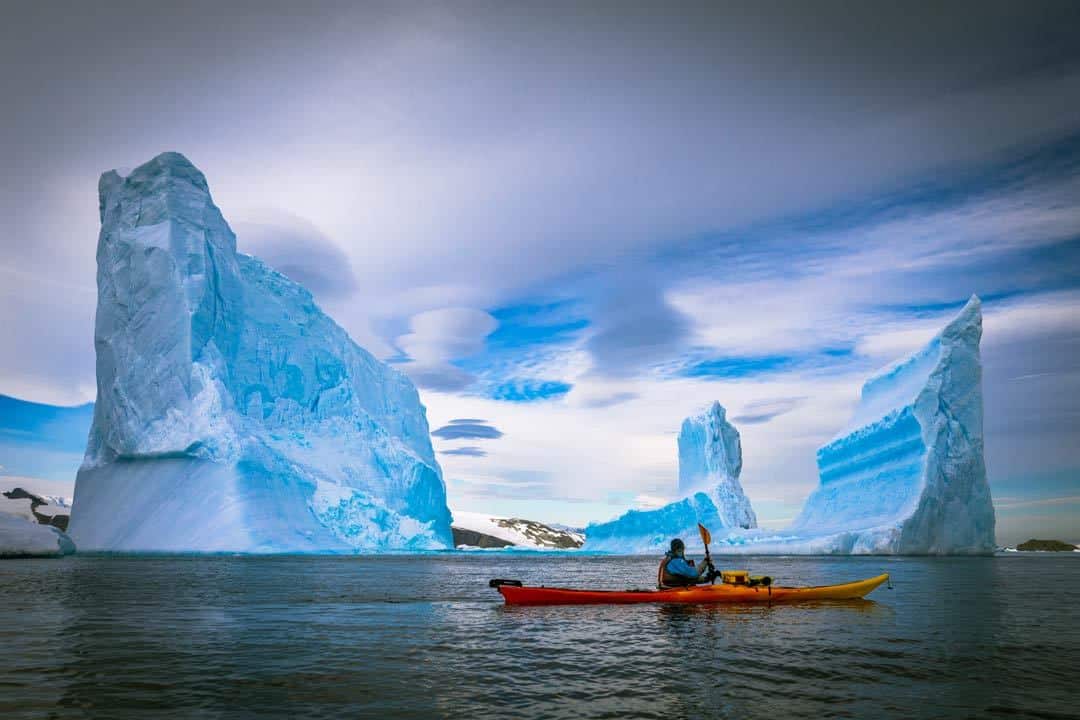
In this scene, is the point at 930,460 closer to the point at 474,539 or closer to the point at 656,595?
the point at 656,595

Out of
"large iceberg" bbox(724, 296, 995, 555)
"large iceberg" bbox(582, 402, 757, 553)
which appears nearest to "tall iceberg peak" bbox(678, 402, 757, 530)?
"large iceberg" bbox(582, 402, 757, 553)

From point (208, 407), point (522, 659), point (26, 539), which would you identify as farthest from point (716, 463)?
point (522, 659)

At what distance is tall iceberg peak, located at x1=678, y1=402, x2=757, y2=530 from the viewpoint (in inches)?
2422

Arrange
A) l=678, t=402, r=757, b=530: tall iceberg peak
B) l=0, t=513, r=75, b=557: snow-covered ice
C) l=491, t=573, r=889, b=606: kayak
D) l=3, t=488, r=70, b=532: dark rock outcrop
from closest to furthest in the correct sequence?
l=491, t=573, r=889, b=606: kayak
l=0, t=513, r=75, b=557: snow-covered ice
l=678, t=402, r=757, b=530: tall iceberg peak
l=3, t=488, r=70, b=532: dark rock outcrop

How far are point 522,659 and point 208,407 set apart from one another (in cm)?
3874

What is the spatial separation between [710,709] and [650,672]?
6.29 feet

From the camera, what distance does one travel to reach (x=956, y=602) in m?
18.0

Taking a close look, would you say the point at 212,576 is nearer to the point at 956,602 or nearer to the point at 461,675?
the point at 461,675

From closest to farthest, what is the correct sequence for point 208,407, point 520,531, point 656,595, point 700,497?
point 656,595 → point 208,407 → point 700,497 → point 520,531

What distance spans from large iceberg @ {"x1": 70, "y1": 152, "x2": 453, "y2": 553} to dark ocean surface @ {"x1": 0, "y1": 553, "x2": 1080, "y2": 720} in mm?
25308

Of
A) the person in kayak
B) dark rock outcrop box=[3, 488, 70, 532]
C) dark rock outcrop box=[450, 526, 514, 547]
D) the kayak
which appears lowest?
the kayak

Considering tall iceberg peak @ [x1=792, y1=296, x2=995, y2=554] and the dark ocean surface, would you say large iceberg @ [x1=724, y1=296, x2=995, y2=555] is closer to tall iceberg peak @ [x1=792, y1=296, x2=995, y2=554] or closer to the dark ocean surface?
tall iceberg peak @ [x1=792, y1=296, x2=995, y2=554]

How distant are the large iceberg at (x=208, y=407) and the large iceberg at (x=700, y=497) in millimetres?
21346

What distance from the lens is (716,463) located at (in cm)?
6338
